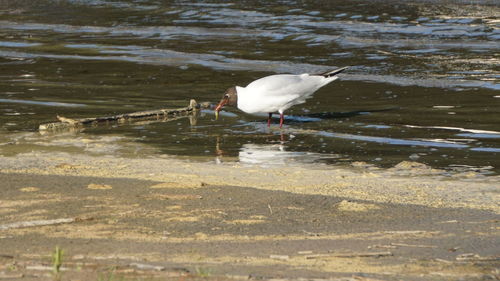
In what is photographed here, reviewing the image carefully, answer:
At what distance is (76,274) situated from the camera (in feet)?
14.5

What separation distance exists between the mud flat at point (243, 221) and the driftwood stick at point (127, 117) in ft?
5.45

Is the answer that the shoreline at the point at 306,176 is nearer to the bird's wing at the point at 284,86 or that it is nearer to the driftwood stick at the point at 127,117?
the driftwood stick at the point at 127,117

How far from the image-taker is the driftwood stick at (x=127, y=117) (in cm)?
976

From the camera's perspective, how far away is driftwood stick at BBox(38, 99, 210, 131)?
32.0 feet

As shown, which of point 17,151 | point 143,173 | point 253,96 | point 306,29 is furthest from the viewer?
point 306,29

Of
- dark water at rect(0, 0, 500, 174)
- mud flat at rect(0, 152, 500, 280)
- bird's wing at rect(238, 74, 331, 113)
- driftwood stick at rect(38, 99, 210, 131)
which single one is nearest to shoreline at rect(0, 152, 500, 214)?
mud flat at rect(0, 152, 500, 280)

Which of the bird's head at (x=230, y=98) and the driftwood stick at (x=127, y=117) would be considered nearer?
the driftwood stick at (x=127, y=117)

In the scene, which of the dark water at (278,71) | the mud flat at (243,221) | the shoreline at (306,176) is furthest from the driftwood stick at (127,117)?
the mud flat at (243,221)

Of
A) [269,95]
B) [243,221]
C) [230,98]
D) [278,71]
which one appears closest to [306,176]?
[243,221]

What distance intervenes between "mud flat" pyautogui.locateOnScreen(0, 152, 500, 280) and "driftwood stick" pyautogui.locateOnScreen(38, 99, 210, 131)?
1.66 metres

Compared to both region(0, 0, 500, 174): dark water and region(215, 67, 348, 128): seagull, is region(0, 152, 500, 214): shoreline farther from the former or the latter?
region(215, 67, 348, 128): seagull

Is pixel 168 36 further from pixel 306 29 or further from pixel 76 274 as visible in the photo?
pixel 76 274

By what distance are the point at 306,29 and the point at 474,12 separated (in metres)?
4.70

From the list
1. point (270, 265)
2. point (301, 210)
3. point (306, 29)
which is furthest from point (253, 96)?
point (306, 29)
